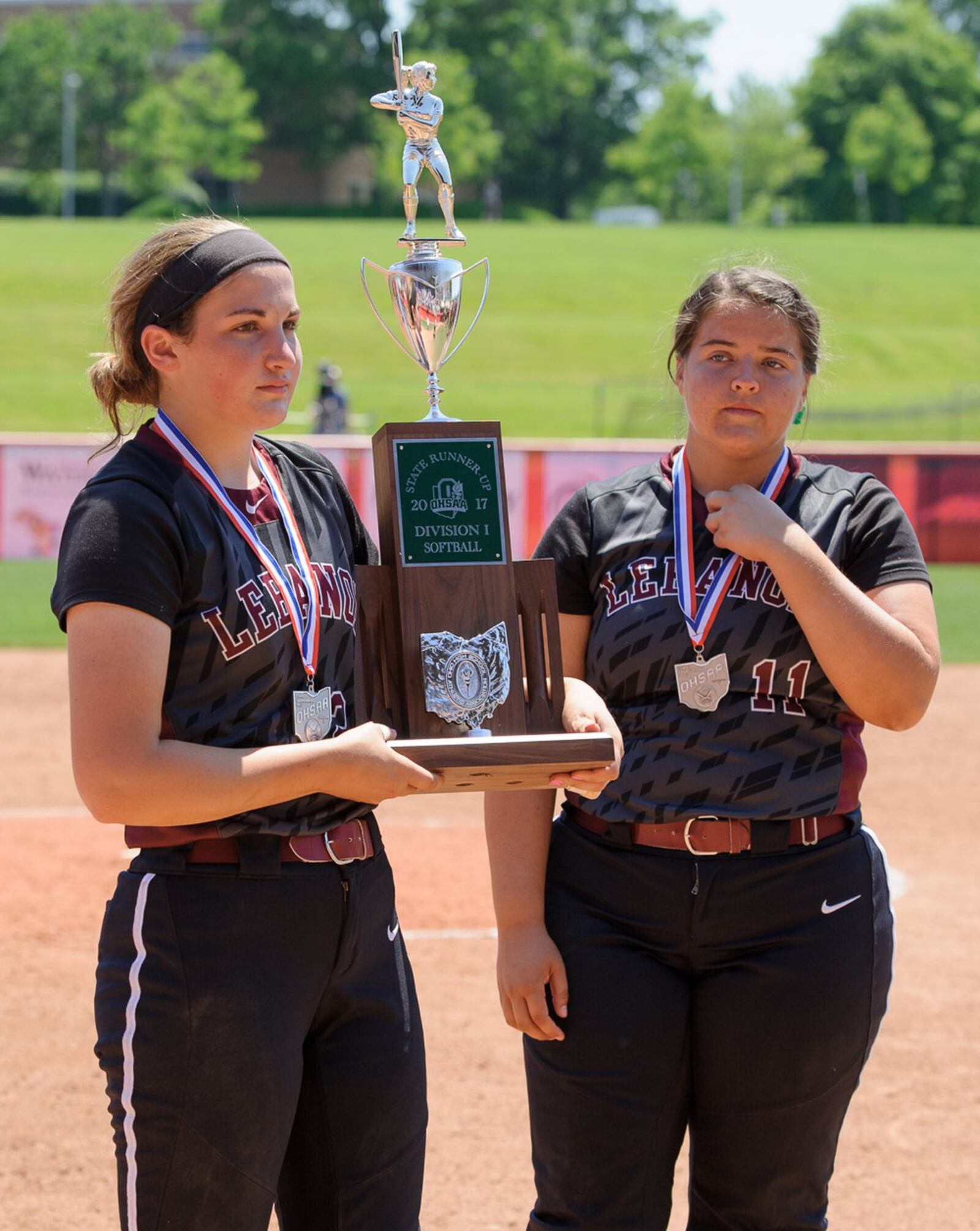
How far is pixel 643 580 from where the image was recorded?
274 cm

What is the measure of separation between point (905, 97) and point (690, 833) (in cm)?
8720

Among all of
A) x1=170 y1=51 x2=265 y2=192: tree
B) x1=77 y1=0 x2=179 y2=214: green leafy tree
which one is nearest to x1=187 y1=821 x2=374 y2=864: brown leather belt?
x1=170 y1=51 x2=265 y2=192: tree

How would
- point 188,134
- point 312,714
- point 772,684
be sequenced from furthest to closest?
point 188,134, point 772,684, point 312,714

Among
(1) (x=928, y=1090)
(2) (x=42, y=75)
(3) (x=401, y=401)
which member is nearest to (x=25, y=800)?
(1) (x=928, y=1090)

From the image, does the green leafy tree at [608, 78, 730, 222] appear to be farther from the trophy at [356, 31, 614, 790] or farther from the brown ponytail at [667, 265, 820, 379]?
the trophy at [356, 31, 614, 790]

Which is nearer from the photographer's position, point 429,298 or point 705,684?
point 705,684

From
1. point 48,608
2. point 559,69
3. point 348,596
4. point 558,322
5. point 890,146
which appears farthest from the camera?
point 559,69

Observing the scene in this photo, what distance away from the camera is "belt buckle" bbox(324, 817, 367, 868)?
2.42 meters

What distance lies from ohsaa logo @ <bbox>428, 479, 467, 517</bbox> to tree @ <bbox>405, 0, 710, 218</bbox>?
78.2 meters

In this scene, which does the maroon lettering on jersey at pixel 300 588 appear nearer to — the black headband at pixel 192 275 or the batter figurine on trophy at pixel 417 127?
the black headband at pixel 192 275

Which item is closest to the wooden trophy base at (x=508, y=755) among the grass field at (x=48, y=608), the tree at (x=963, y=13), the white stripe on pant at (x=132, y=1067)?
the white stripe on pant at (x=132, y=1067)

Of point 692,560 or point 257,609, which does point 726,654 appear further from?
point 257,609

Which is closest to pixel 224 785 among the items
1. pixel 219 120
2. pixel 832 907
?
pixel 832 907

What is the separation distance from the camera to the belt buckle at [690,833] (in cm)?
263
